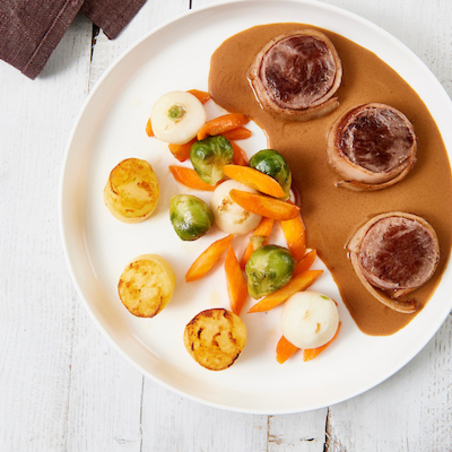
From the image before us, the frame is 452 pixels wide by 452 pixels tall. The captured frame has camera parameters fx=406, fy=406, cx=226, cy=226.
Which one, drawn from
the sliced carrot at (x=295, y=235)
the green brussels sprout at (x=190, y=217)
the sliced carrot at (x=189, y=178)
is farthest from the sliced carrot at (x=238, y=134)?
the sliced carrot at (x=295, y=235)

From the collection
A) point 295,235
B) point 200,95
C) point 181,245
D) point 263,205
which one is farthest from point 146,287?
point 200,95

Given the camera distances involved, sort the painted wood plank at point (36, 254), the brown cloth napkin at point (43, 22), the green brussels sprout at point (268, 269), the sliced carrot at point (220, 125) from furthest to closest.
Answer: the painted wood plank at point (36, 254)
the brown cloth napkin at point (43, 22)
the sliced carrot at point (220, 125)
the green brussels sprout at point (268, 269)

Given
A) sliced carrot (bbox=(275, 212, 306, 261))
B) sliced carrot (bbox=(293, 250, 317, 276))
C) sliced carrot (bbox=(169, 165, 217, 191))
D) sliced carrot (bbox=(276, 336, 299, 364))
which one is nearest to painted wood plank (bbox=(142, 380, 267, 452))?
sliced carrot (bbox=(276, 336, 299, 364))

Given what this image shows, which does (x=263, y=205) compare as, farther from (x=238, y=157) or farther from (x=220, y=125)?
(x=220, y=125)

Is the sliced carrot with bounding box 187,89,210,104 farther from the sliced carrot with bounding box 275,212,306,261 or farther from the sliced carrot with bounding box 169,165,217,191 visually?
the sliced carrot with bounding box 275,212,306,261

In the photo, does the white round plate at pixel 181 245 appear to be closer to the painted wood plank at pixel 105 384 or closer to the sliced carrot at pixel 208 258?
the sliced carrot at pixel 208 258

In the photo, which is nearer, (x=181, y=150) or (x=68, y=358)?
(x=181, y=150)
